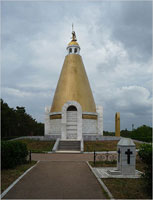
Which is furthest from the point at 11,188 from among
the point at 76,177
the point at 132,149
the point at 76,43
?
the point at 76,43

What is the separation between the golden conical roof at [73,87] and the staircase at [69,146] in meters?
6.59

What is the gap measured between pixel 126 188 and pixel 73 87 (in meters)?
23.8

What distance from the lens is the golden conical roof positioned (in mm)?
29797

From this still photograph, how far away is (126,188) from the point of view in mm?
7109

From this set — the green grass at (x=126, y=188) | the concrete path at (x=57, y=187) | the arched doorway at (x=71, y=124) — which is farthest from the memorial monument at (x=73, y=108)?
the green grass at (x=126, y=188)

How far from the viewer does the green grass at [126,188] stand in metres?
6.30

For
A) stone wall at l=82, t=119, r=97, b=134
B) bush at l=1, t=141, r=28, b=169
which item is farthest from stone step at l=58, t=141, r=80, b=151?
bush at l=1, t=141, r=28, b=169

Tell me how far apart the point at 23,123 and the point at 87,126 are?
23.7 metres

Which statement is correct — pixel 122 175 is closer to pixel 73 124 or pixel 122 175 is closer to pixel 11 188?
pixel 11 188

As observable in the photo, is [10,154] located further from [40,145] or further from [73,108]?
[73,108]

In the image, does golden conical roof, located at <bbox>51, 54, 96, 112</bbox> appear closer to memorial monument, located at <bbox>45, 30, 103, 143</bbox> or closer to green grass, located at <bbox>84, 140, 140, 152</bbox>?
memorial monument, located at <bbox>45, 30, 103, 143</bbox>

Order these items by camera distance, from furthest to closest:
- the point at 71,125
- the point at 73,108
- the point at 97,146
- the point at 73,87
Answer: the point at 73,87, the point at 73,108, the point at 71,125, the point at 97,146

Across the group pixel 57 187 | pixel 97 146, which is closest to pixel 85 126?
pixel 97 146

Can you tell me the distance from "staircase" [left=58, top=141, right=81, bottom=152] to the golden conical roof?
6.59 metres
